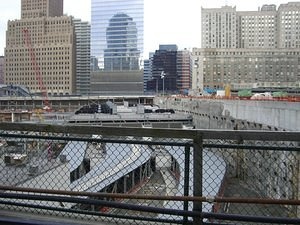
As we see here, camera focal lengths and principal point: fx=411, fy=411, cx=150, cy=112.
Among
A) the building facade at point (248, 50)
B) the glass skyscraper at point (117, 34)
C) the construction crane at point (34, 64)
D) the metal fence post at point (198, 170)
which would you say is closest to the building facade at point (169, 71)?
the glass skyscraper at point (117, 34)

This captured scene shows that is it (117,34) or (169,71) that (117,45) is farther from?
(169,71)

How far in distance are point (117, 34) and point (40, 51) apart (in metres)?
37.5

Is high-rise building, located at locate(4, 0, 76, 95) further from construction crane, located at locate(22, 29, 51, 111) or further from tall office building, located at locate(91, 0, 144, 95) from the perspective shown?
tall office building, located at locate(91, 0, 144, 95)

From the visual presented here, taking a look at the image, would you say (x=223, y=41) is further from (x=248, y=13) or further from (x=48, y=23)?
(x=48, y=23)

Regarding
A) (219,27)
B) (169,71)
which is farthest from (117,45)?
(219,27)

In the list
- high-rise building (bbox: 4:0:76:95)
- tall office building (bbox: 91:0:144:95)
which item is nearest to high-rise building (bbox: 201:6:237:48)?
tall office building (bbox: 91:0:144:95)

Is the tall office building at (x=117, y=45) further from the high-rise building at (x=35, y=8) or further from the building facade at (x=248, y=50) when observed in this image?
the building facade at (x=248, y=50)

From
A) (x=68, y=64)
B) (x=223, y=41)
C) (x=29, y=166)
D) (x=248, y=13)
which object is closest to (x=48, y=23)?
(x=68, y=64)

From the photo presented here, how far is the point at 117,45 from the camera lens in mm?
197625

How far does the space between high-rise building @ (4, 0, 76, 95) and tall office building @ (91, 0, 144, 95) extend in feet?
41.0

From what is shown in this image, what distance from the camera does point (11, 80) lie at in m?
186

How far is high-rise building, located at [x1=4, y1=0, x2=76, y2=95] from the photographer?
178 m

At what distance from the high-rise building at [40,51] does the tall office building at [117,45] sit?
1249 cm

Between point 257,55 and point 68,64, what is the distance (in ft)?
274
